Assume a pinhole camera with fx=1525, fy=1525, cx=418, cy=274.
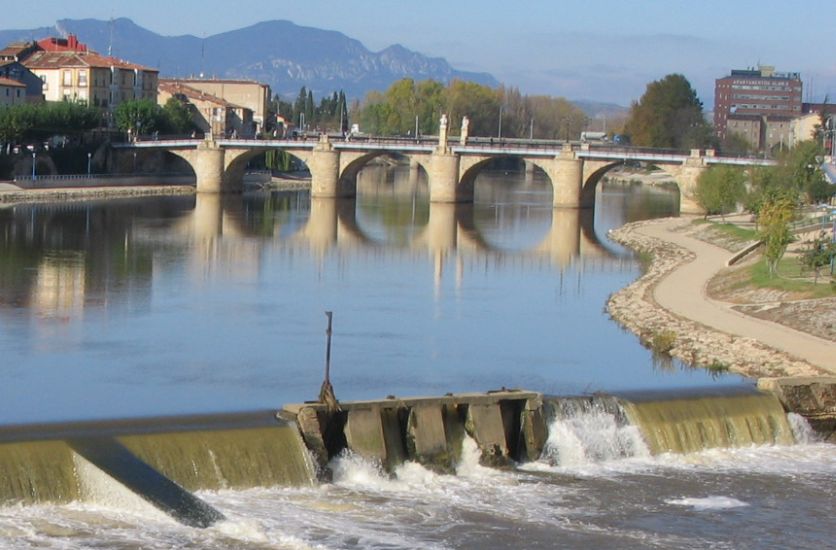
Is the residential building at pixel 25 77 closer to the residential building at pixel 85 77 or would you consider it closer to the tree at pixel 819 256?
the residential building at pixel 85 77

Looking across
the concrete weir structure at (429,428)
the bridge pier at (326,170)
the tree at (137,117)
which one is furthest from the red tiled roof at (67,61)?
the concrete weir structure at (429,428)

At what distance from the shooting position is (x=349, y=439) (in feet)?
69.5

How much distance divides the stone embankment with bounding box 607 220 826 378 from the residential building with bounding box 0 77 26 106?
55.3m

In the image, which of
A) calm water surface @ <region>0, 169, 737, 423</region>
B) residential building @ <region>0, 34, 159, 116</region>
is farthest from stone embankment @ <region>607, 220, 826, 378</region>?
residential building @ <region>0, 34, 159, 116</region>

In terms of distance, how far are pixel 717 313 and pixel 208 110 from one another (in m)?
80.1

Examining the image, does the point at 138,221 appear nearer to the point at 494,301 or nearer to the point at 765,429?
the point at 494,301

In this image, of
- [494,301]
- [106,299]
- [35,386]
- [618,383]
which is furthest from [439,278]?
[35,386]

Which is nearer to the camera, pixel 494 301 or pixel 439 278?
pixel 494 301

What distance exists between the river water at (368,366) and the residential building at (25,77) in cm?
3762

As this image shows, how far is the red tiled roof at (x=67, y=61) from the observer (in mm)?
96562

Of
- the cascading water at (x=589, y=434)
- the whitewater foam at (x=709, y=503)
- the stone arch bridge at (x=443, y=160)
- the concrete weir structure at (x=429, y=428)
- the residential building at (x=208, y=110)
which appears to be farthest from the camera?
the residential building at (x=208, y=110)

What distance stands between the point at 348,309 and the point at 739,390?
1266 cm

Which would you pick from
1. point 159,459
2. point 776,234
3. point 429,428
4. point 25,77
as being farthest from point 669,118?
point 159,459

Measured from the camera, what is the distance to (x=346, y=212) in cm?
7256
